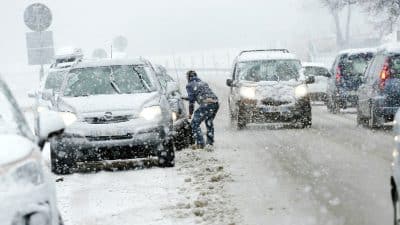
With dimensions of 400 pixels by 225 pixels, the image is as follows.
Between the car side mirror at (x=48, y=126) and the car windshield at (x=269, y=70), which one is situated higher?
the car side mirror at (x=48, y=126)

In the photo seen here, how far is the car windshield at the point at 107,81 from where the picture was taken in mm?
14766

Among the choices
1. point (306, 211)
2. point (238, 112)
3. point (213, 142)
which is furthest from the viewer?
point (238, 112)

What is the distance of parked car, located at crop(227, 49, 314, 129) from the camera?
20.9m

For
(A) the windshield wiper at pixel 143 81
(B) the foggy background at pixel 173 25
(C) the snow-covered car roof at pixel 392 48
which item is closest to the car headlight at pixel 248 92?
(C) the snow-covered car roof at pixel 392 48

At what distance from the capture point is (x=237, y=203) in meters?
10.3

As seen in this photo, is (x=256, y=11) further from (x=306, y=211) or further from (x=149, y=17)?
(x=306, y=211)

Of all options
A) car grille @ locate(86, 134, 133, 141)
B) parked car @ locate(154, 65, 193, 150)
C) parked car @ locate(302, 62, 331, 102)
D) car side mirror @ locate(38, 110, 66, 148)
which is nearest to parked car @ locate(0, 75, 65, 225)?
car side mirror @ locate(38, 110, 66, 148)

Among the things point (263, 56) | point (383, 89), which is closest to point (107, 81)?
point (383, 89)

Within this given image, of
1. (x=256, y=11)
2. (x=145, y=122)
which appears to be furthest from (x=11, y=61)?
(x=145, y=122)

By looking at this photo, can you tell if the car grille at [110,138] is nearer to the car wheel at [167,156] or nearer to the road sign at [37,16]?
the car wheel at [167,156]

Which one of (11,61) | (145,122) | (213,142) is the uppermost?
(145,122)

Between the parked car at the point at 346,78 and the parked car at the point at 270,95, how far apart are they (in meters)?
4.03

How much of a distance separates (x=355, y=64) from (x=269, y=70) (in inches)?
212

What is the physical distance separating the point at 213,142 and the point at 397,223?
1061 cm
